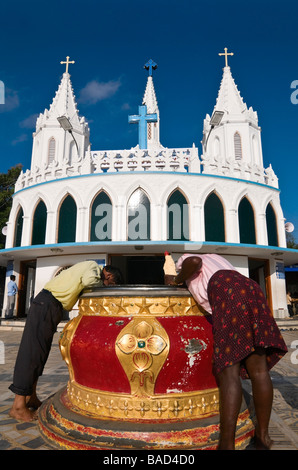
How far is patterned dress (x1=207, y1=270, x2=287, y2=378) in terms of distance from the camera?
211cm

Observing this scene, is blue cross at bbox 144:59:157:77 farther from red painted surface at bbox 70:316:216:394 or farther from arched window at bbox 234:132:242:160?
red painted surface at bbox 70:316:216:394

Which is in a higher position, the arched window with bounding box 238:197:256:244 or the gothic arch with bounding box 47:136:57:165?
the gothic arch with bounding box 47:136:57:165

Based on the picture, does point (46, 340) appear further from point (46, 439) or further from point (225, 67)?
point (225, 67)

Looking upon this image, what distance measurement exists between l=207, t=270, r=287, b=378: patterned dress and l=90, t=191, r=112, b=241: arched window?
1201cm

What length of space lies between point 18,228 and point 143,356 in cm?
1577

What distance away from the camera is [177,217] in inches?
562

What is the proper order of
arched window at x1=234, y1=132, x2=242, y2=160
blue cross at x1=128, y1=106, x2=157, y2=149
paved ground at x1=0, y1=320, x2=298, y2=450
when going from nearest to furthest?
paved ground at x1=0, y1=320, x2=298, y2=450 → arched window at x1=234, y1=132, x2=242, y2=160 → blue cross at x1=128, y1=106, x2=157, y2=149

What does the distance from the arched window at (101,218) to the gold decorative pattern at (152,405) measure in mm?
11691

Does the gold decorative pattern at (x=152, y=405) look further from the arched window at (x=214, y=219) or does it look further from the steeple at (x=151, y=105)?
the steeple at (x=151, y=105)

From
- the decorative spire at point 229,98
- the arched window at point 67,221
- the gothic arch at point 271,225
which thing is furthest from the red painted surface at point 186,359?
the decorative spire at point 229,98

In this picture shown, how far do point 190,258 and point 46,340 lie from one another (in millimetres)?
1745

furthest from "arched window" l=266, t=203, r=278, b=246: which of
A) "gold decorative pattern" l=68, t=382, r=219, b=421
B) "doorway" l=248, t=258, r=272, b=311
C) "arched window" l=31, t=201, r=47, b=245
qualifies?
"gold decorative pattern" l=68, t=382, r=219, b=421
